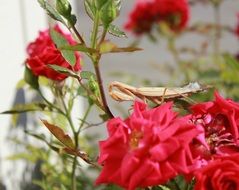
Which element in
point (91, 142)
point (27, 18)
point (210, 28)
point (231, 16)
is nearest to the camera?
point (27, 18)

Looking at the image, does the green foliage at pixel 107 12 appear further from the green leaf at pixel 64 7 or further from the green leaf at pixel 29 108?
the green leaf at pixel 29 108

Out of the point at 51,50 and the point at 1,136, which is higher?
the point at 51,50

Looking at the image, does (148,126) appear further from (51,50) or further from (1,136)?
(1,136)

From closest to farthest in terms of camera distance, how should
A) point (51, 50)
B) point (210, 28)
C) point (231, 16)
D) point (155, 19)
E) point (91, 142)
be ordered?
point (51, 50) < point (91, 142) < point (155, 19) < point (210, 28) < point (231, 16)

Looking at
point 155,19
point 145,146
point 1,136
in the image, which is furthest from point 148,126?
point 155,19

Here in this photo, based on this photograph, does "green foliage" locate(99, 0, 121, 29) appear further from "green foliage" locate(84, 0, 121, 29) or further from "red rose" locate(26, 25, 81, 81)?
"red rose" locate(26, 25, 81, 81)

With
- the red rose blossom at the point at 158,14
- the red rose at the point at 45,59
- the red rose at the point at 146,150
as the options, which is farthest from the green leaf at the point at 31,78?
the red rose blossom at the point at 158,14

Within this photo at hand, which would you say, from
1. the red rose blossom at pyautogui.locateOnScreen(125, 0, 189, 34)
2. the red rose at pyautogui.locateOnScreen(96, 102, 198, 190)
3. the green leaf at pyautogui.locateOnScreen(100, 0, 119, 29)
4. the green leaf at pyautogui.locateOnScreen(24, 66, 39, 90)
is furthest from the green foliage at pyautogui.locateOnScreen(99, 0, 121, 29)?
the red rose blossom at pyautogui.locateOnScreen(125, 0, 189, 34)

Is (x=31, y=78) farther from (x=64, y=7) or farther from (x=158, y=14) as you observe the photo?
(x=158, y=14)
